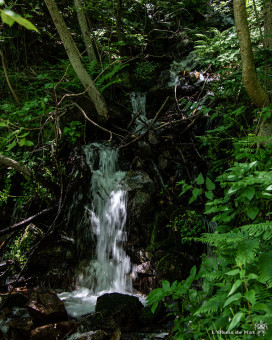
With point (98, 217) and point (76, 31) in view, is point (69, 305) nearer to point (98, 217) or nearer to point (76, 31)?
point (98, 217)

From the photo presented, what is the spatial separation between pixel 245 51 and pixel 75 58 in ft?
12.0

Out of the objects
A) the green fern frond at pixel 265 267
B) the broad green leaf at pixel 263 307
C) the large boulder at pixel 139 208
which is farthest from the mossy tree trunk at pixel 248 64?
the broad green leaf at pixel 263 307

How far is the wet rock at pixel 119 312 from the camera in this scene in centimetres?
338

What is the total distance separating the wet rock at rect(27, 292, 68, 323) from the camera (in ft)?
11.2

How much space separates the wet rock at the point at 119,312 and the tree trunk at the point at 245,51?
12.6 ft

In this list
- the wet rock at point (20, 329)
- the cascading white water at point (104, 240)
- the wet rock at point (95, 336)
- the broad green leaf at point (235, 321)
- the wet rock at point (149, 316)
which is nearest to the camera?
the broad green leaf at point (235, 321)

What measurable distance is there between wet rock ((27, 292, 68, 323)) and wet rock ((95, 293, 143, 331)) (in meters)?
0.57

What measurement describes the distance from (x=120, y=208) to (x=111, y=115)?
9.53 feet

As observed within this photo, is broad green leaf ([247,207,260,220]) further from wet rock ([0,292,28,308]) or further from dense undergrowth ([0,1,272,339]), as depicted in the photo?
wet rock ([0,292,28,308])

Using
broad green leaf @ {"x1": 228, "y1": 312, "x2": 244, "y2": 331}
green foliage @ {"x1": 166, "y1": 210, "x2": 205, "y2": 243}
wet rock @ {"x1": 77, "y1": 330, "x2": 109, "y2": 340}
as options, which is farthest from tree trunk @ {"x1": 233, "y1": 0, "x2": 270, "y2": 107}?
wet rock @ {"x1": 77, "y1": 330, "x2": 109, "y2": 340}

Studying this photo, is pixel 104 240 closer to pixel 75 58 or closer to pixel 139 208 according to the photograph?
pixel 139 208

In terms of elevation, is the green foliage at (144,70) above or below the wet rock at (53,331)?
above

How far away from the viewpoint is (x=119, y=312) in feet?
11.2

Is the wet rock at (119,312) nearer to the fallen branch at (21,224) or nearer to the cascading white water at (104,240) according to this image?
the cascading white water at (104,240)
